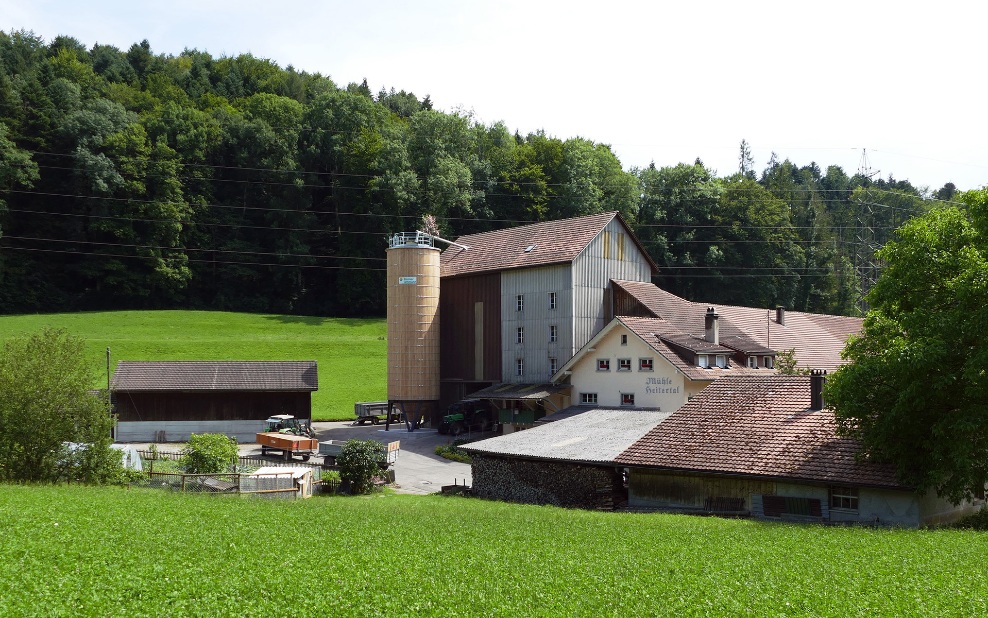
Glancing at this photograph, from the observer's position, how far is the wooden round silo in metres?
51.7

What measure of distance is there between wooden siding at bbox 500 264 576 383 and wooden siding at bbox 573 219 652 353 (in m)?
0.63

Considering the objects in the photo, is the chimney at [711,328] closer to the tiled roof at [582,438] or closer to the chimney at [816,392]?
the tiled roof at [582,438]

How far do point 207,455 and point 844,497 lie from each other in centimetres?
2256

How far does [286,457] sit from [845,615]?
31.4m

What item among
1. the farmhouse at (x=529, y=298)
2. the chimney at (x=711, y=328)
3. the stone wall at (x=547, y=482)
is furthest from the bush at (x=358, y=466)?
the chimney at (x=711, y=328)

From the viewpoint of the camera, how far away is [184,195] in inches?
3543

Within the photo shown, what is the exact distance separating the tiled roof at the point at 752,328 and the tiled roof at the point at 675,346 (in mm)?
1452

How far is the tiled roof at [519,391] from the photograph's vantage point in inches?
1760

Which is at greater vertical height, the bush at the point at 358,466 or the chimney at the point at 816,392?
the chimney at the point at 816,392

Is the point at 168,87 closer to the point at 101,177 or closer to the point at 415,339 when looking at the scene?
the point at 101,177

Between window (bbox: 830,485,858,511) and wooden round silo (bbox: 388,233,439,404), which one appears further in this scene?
wooden round silo (bbox: 388,233,439,404)

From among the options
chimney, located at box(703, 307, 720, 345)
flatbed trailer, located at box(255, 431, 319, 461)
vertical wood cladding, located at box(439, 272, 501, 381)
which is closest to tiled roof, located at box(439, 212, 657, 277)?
vertical wood cladding, located at box(439, 272, 501, 381)

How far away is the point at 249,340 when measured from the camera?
2721 inches

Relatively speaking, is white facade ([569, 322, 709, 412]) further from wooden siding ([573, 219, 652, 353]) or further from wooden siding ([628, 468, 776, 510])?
wooden siding ([628, 468, 776, 510])
